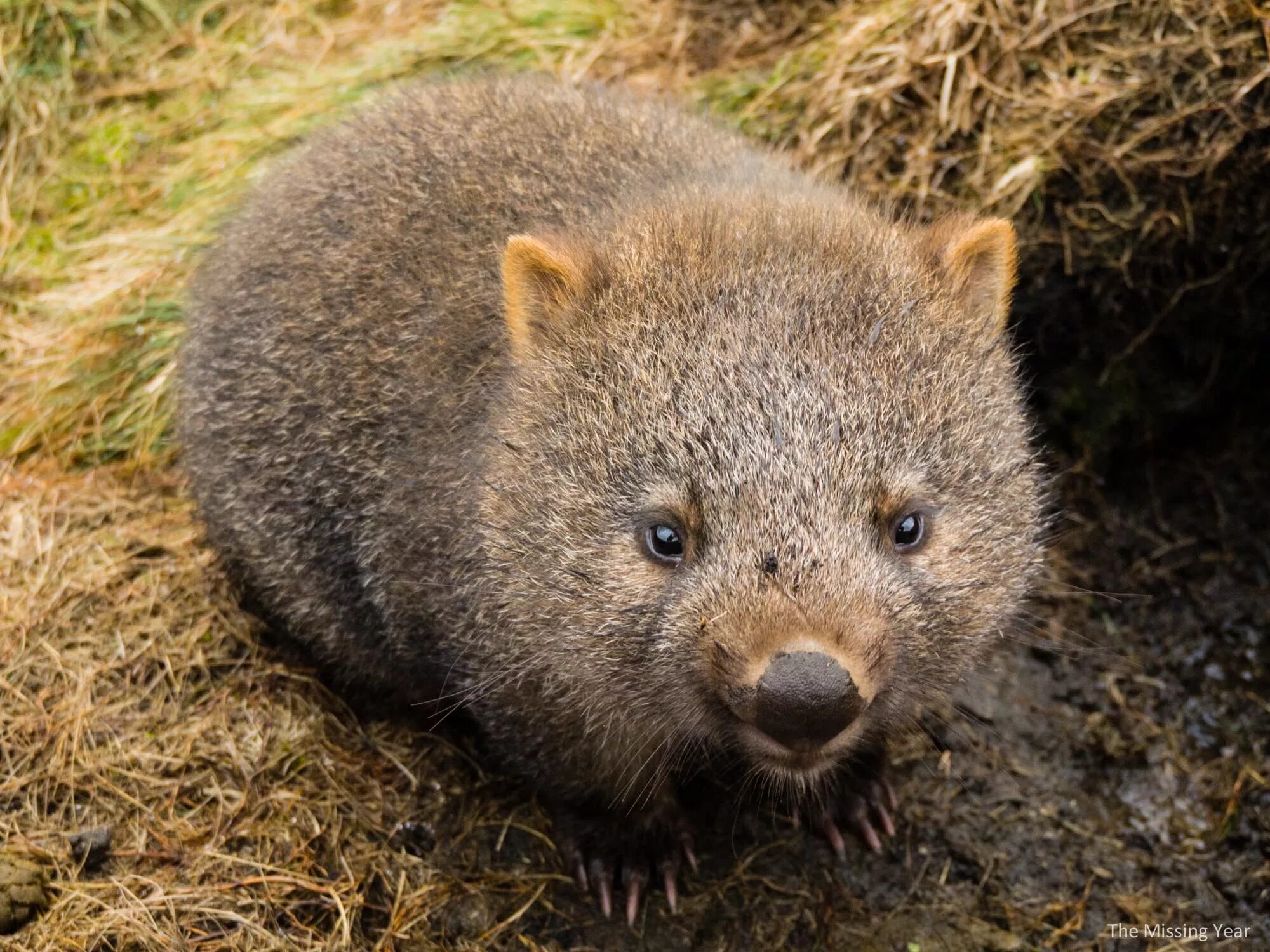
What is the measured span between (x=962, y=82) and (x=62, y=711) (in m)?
4.56

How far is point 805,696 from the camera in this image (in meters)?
2.78

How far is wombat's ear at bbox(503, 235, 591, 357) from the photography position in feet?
11.3

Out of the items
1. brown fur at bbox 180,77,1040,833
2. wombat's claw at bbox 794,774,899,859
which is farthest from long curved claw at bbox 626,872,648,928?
wombat's claw at bbox 794,774,899,859

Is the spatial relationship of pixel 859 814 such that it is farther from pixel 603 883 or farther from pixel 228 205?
pixel 228 205

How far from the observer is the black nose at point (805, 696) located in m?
2.78

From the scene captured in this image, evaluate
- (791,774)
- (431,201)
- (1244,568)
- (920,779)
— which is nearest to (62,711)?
(431,201)

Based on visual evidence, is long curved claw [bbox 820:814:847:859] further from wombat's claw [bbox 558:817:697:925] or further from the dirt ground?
wombat's claw [bbox 558:817:697:925]

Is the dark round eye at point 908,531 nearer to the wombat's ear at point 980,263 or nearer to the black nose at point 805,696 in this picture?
the black nose at point 805,696

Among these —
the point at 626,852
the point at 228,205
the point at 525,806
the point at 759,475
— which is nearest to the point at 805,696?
the point at 759,475

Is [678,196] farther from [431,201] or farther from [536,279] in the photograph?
[431,201]

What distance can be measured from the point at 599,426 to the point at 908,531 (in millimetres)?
864

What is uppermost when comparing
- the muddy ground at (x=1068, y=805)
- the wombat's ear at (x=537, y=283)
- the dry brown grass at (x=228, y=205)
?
the wombat's ear at (x=537, y=283)

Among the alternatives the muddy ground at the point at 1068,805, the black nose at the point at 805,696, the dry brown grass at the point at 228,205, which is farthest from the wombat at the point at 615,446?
the dry brown grass at the point at 228,205

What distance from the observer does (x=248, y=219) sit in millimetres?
4926
